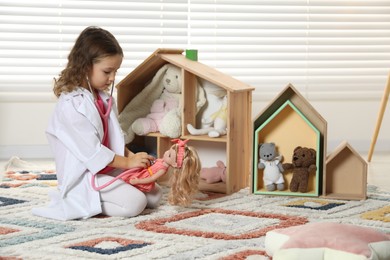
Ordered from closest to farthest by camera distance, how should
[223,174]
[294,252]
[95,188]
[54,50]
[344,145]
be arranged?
[294,252] → [95,188] → [344,145] → [223,174] → [54,50]

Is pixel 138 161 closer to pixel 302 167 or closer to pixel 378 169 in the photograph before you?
pixel 302 167

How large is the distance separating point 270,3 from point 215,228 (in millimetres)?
1765

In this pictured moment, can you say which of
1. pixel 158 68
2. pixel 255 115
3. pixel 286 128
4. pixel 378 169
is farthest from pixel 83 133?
pixel 378 169

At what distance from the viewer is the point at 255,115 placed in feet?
10.4

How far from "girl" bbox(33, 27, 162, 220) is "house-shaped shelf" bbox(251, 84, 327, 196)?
1.28ft

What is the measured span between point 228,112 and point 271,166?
0.22m

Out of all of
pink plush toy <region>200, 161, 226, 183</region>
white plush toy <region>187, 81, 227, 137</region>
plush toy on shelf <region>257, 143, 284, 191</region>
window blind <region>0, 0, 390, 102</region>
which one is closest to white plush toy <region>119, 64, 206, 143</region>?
white plush toy <region>187, 81, 227, 137</region>

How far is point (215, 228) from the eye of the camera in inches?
73.3

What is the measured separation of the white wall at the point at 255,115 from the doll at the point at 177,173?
108cm

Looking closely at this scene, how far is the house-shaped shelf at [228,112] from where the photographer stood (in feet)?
7.66

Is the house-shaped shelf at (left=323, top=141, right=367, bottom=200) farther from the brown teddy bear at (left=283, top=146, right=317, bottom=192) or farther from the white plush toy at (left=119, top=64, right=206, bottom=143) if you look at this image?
the white plush toy at (left=119, top=64, right=206, bottom=143)

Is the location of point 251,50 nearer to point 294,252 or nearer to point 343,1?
point 343,1

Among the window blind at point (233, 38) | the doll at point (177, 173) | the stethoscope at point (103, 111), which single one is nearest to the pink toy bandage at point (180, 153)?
the doll at point (177, 173)

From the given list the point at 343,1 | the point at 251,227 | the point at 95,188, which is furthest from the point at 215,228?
the point at 343,1
